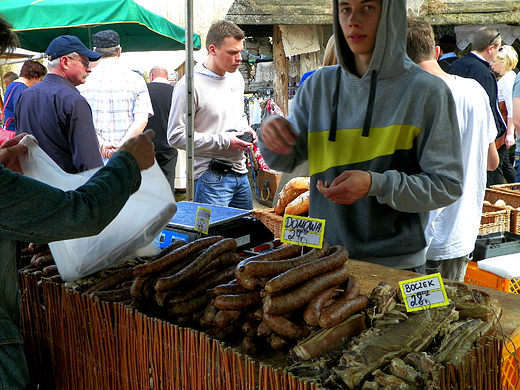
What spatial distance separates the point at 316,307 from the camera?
5.64 feet

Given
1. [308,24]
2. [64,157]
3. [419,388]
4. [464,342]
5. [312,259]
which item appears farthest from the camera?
[308,24]

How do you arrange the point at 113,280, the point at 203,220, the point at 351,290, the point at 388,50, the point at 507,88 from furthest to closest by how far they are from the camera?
1. the point at 507,88
2. the point at 203,220
3. the point at 388,50
4. the point at 113,280
5. the point at 351,290

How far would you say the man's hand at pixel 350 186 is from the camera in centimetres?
215

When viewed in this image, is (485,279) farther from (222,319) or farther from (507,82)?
(507,82)

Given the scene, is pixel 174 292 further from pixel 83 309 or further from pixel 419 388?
pixel 419 388

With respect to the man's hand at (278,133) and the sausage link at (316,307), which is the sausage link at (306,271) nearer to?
the sausage link at (316,307)

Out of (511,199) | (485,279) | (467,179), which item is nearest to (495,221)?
(511,199)

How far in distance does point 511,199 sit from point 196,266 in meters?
4.45

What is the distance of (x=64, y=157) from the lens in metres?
4.80

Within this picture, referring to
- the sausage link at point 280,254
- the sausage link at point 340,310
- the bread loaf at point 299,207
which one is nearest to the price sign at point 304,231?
the sausage link at point 280,254

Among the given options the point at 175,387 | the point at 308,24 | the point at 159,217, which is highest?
the point at 308,24

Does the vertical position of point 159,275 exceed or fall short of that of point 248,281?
it falls short

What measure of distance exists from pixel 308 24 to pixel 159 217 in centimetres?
923

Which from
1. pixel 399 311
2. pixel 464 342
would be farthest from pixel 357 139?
pixel 464 342
